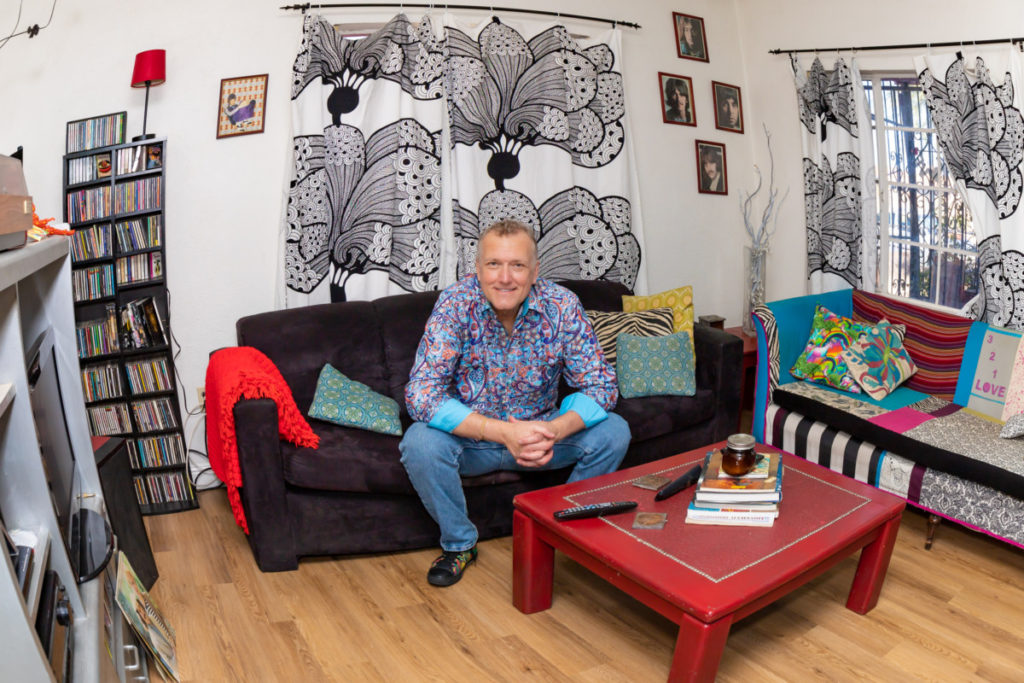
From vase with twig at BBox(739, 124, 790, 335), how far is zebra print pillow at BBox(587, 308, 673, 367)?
40.1 inches

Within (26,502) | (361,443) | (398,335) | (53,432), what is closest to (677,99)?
(398,335)

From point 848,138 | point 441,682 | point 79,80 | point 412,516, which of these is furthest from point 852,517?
point 79,80

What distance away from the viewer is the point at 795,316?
351 centimetres

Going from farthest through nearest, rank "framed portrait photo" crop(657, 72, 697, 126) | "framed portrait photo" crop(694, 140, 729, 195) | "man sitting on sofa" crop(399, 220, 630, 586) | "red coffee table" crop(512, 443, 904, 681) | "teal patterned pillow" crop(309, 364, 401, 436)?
"framed portrait photo" crop(694, 140, 729, 195) < "framed portrait photo" crop(657, 72, 697, 126) < "teal patterned pillow" crop(309, 364, 401, 436) < "man sitting on sofa" crop(399, 220, 630, 586) < "red coffee table" crop(512, 443, 904, 681)

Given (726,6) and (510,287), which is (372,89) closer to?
(510,287)

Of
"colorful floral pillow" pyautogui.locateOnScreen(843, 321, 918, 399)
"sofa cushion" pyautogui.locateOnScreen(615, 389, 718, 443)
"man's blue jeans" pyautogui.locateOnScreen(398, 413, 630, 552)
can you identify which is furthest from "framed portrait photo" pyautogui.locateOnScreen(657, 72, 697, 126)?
"man's blue jeans" pyautogui.locateOnScreen(398, 413, 630, 552)

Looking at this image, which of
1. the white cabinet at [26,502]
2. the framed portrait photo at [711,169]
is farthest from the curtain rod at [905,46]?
the white cabinet at [26,502]

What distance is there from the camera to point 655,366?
10.7ft

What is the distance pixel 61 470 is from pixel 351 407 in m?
1.16

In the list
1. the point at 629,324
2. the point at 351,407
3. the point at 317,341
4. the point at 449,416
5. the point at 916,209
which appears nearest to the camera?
the point at 449,416

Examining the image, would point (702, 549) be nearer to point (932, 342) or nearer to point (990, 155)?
point (932, 342)

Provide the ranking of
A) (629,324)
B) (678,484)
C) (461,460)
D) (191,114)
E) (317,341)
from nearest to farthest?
(678,484) < (461,460) < (317,341) < (191,114) < (629,324)

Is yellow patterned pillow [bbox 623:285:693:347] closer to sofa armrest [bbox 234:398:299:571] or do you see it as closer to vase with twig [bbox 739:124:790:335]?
vase with twig [bbox 739:124:790:335]

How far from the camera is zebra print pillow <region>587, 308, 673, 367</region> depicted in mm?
3402
